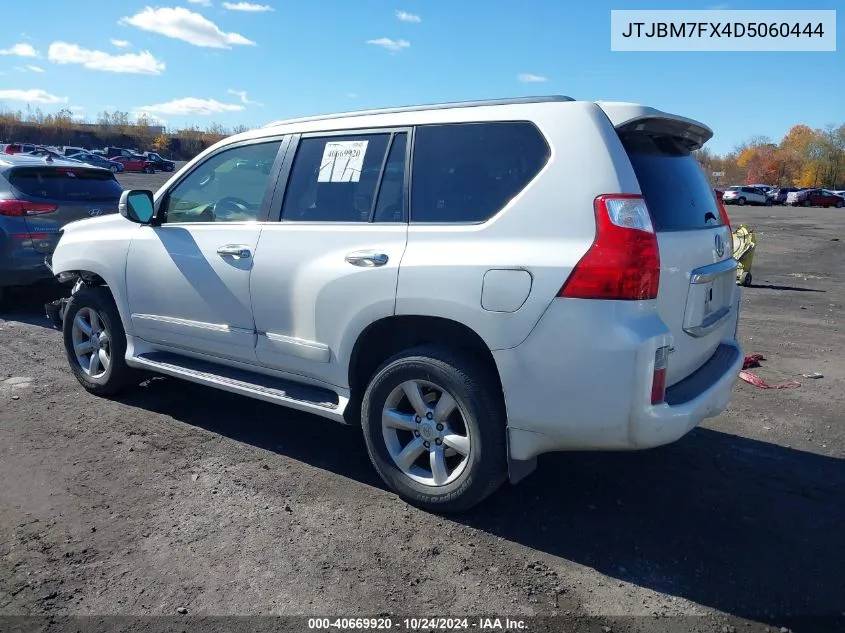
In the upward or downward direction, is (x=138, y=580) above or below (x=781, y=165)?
below

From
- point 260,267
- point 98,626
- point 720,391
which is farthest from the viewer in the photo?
point 260,267

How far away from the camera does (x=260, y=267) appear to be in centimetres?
395

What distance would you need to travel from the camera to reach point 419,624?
8.68 feet

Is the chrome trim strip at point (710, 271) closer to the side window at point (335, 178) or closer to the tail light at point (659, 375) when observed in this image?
the tail light at point (659, 375)

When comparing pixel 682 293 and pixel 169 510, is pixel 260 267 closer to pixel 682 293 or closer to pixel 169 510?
pixel 169 510

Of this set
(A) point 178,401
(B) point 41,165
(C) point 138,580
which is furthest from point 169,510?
(B) point 41,165

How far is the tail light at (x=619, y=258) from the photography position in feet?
9.32

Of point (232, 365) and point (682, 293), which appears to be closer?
point (682, 293)

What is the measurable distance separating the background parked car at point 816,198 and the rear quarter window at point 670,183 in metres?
57.6

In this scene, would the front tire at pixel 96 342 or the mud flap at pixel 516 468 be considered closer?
the mud flap at pixel 516 468

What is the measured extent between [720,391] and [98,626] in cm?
296

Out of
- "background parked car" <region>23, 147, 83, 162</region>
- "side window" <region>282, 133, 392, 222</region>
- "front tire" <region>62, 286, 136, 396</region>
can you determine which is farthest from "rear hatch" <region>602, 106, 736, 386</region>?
"background parked car" <region>23, 147, 83, 162</region>

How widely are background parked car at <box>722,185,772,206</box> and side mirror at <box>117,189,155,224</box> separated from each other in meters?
56.9

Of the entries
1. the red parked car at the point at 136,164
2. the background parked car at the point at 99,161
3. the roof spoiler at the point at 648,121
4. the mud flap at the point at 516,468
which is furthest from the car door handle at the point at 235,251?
the red parked car at the point at 136,164
